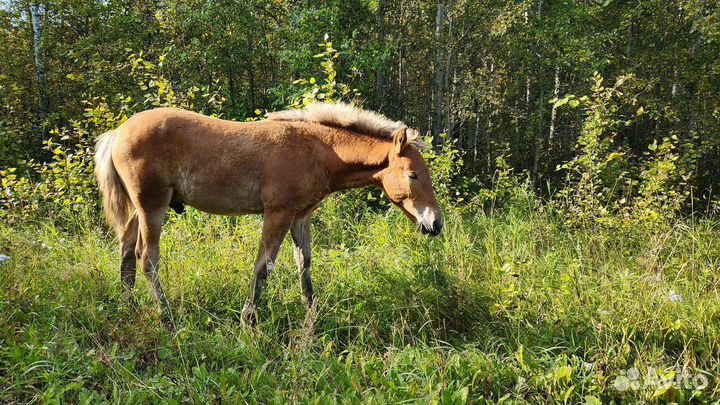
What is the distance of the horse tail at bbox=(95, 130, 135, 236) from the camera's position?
3.91 m

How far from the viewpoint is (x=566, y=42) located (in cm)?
1296

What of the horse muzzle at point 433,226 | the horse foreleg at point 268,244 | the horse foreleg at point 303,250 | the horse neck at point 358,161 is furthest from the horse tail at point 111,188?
the horse muzzle at point 433,226

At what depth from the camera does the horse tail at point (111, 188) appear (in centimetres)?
391

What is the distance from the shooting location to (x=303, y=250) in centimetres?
415

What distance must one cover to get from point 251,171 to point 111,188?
4.37ft

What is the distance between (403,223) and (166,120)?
297 centimetres

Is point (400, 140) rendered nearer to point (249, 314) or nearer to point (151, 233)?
point (249, 314)

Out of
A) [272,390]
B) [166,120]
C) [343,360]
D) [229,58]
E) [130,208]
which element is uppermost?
[229,58]

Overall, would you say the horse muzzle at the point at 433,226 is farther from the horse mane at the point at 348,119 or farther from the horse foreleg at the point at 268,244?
the horse foreleg at the point at 268,244

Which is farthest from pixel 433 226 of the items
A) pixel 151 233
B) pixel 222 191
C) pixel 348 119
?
pixel 151 233

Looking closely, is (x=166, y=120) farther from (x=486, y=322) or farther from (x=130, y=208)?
(x=486, y=322)

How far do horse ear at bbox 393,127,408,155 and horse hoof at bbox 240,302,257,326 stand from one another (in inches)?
70.2

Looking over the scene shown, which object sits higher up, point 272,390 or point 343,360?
point 272,390

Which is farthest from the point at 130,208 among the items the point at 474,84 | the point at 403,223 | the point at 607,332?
the point at 474,84
